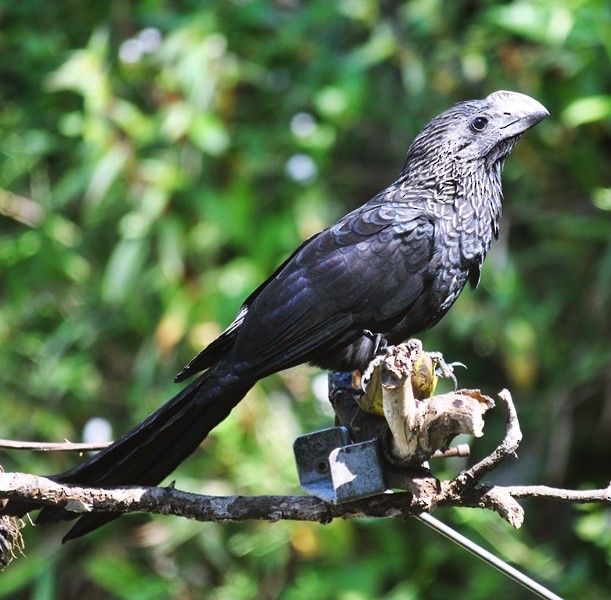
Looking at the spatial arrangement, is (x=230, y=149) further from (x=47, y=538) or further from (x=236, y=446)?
(x=47, y=538)

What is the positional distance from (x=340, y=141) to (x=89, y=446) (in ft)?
9.53

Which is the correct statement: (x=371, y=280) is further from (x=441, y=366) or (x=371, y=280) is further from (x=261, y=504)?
(x=261, y=504)

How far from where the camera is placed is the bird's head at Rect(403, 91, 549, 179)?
264 cm

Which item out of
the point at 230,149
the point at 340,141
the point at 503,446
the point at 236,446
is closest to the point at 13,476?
the point at 503,446

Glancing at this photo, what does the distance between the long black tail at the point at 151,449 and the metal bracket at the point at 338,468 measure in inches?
9.3

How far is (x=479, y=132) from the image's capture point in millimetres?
2686

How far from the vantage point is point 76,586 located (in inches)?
187

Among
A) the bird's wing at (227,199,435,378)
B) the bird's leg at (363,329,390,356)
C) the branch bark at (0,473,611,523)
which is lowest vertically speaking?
the branch bark at (0,473,611,523)

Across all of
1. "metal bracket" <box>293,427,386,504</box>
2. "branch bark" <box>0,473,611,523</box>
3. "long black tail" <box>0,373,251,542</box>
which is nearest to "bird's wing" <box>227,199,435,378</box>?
"long black tail" <box>0,373,251,542</box>

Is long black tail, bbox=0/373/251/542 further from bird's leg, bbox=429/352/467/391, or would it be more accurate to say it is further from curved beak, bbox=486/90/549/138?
curved beak, bbox=486/90/549/138

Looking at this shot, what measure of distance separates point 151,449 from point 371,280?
0.68m

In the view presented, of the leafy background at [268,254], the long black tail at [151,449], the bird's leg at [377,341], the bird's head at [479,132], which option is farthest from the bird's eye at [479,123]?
the leafy background at [268,254]

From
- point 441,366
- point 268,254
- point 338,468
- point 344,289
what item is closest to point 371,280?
point 344,289

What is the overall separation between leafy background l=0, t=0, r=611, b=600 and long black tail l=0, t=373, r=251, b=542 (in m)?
1.66
